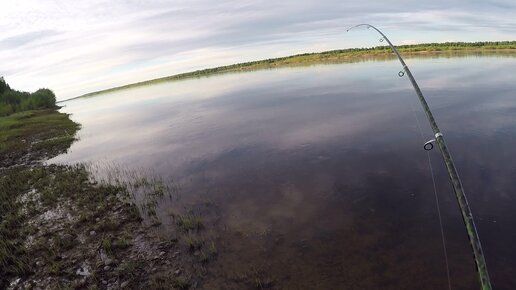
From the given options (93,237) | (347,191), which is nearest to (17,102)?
(93,237)

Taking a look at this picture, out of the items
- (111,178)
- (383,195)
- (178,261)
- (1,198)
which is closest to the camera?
(178,261)

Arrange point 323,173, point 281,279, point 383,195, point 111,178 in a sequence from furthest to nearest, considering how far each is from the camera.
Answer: point 111,178 → point 323,173 → point 383,195 → point 281,279

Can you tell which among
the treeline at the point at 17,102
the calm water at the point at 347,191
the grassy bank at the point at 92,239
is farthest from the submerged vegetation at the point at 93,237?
the treeline at the point at 17,102

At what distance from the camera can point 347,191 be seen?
15203mm

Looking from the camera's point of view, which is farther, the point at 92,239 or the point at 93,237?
the point at 93,237

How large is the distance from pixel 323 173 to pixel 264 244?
707cm

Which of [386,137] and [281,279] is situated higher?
[386,137]

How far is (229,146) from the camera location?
87.1ft

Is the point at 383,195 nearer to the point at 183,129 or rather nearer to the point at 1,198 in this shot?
the point at 1,198

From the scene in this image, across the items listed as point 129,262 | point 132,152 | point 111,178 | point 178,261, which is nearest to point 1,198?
point 111,178

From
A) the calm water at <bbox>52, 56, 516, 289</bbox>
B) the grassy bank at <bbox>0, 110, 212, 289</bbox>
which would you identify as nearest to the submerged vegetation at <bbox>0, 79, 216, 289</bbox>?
the grassy bank at <bbox>0, 110, 212, 289</bbox>

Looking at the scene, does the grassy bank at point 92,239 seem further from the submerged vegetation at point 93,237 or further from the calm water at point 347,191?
the calm water at point 347,191

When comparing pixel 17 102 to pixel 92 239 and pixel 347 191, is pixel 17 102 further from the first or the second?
pixel 347 191

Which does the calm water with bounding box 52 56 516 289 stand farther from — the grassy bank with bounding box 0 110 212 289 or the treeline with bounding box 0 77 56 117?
the treeline with bounding box 0 77 56 117
